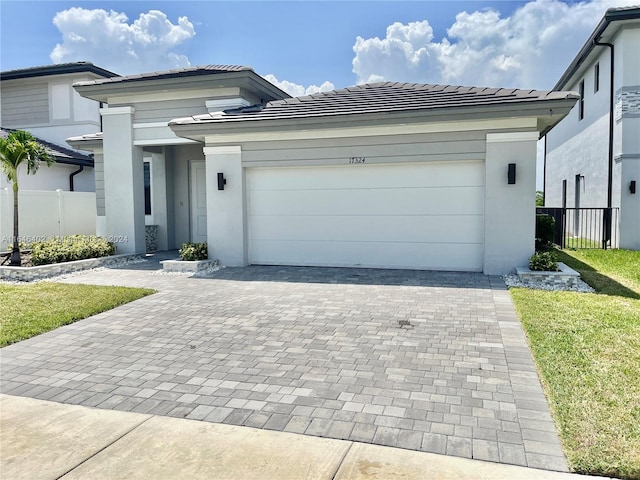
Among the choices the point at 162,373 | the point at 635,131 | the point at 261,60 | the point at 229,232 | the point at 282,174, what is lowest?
the point at 162,373

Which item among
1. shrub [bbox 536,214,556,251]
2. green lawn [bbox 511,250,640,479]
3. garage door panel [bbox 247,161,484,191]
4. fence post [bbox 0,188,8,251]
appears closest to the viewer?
green lawn [bbox 511,250,640,479]

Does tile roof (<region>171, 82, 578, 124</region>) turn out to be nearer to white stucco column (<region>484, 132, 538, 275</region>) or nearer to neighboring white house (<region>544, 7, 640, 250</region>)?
white stucco column (<region>484, 132, 538, 275</region>)

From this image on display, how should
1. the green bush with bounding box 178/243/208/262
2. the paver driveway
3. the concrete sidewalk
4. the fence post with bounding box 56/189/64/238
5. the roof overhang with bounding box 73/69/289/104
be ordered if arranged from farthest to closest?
1. the fence post with bounding box 56/189/64/238
2. the roof overhang with bounding box 73/69/289/104
3. the green bush with bounding box 178/243/208/262
4. the paver driveway
5. the concrete sidewalk

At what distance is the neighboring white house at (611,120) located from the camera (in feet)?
44.4

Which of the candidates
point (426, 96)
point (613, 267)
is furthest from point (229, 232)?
point (613, 267)

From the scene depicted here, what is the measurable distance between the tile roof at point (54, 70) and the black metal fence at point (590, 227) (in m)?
17.2

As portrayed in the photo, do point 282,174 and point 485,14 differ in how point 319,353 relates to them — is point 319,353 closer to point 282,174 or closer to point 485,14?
point 282,174

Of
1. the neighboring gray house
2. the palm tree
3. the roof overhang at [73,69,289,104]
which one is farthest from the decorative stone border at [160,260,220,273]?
the neighboring gray house

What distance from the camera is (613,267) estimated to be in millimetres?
10492

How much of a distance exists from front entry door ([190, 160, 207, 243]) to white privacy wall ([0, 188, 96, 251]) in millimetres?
3937

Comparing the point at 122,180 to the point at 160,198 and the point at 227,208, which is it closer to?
the point at 160,198

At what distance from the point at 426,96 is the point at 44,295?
8.30m

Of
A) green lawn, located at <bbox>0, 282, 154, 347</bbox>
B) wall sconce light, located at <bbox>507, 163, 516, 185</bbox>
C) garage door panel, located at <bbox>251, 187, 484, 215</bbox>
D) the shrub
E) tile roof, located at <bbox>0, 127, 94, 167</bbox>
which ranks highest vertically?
tile roof, located at <bbox>0, 127, 94, 167</bbox>

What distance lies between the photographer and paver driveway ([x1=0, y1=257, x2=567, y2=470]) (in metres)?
3.50
